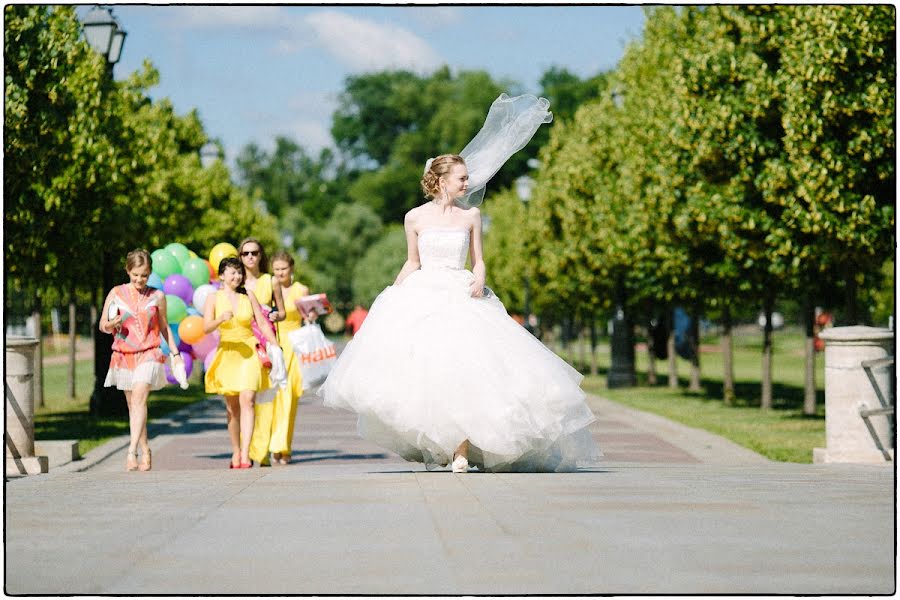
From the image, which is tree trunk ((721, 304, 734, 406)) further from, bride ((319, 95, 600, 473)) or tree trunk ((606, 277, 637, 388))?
bride ((319, 95, 600, 473))

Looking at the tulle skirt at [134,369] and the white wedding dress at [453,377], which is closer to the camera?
the white wedding dress at [453,377]

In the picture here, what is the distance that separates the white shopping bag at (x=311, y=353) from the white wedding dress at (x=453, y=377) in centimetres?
395

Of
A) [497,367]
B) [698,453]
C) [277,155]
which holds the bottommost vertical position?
[698,453]

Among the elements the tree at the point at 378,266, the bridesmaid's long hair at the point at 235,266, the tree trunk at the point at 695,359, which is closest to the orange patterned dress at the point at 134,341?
the bridesmaid's long hair at the point at 235,266

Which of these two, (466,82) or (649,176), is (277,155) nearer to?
(466,82)

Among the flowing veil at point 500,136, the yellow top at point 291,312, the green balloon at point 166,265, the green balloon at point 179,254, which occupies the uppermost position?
the flowing veil at point 500,136

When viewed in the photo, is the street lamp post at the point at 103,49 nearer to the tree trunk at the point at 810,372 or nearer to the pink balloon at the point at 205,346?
the pink balloon at the point at 205,346

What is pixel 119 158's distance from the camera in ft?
70.5

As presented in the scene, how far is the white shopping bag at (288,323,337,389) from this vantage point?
1427 cm

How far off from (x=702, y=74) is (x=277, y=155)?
126539mm

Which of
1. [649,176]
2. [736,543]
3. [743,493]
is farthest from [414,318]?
[649,176]

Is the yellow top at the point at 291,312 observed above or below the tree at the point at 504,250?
below

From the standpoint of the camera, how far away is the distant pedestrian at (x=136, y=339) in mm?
12664

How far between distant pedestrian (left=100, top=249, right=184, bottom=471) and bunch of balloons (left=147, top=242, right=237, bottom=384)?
517cm
